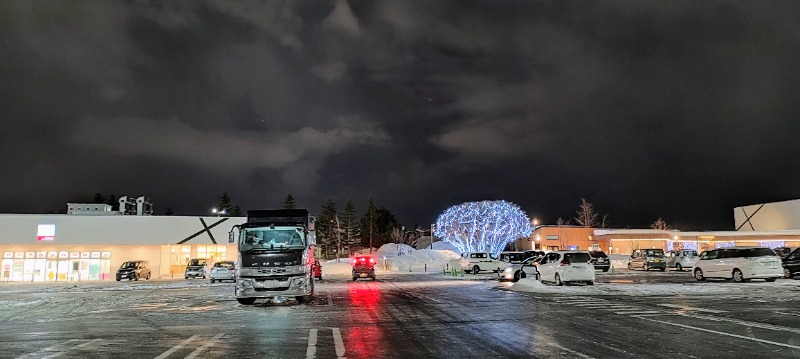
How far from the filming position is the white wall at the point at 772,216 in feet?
248

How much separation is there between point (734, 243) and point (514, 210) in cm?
2888

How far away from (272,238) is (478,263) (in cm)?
2406

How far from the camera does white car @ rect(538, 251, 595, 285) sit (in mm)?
24547

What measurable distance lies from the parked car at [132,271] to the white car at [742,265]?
118ft

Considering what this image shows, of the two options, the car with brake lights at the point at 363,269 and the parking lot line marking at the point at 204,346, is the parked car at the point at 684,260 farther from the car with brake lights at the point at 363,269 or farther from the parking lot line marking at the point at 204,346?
the parking lot line marking at the point at 204,346

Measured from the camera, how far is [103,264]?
143 feet

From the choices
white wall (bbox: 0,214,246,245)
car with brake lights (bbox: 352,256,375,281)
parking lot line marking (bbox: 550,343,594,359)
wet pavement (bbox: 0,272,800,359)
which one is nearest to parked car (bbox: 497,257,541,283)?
car with brake lights (bbox: 352,256,375,281)

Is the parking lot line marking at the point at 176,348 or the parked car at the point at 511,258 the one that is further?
the parked car at the point at 511,258

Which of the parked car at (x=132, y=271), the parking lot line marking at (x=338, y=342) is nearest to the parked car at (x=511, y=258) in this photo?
the parking lot line marking at (x=338, y=342)

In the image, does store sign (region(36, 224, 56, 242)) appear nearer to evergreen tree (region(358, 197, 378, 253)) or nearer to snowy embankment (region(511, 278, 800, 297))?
snowy embankment (region(511, 278, 800, 297))

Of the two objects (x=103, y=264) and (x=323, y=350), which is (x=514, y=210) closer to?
(x=103, y=264)

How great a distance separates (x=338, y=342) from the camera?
10125 millimetres

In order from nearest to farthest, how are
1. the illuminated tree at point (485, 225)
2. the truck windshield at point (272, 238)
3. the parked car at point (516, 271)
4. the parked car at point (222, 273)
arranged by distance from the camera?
the truck windshield at point (272, 238), the parked car at point (516, 271), the parked car at point (222, 273), the illuminated tree at point (485, 225)

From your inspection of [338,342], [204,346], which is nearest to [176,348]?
[204,346]
